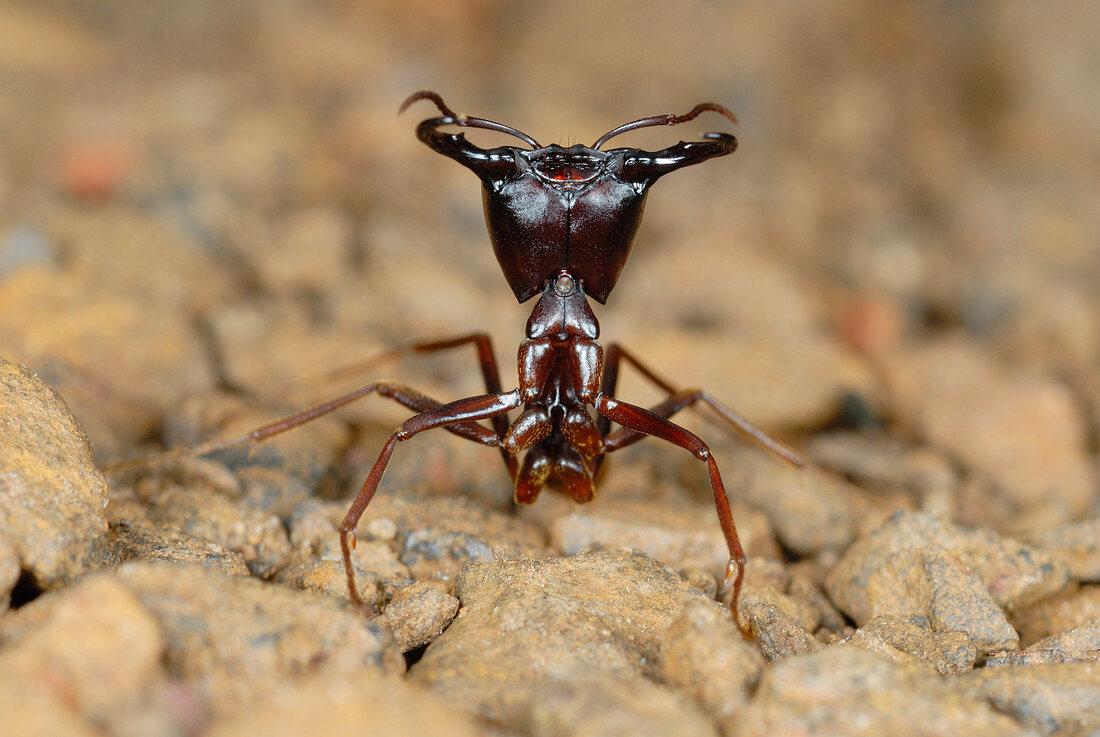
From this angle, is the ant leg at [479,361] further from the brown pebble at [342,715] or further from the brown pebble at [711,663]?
the brown pebble at [342,715]

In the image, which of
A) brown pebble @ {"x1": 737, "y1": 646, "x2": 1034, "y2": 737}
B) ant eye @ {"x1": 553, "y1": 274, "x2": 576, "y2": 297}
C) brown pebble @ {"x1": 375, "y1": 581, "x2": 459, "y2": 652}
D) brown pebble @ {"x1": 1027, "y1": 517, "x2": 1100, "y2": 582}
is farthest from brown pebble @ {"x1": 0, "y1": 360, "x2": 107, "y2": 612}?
brown pebble @ {"x1": 1027, "y1": 517, "x2": 1100, "y2": 582}

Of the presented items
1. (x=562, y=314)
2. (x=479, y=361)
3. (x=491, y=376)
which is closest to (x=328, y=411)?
(x=491, y=376)

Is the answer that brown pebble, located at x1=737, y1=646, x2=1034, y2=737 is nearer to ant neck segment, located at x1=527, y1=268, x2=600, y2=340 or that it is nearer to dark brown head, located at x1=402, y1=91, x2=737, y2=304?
ant neck segment, located at x1=527, y1=268, x2=600, y2=340

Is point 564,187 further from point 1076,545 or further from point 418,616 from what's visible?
point 1076,545

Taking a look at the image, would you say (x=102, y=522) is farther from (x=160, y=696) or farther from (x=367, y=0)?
(x=367, y=0)

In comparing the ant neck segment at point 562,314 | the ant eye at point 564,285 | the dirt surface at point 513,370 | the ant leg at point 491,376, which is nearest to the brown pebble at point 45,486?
the dirt surface at point 513,370

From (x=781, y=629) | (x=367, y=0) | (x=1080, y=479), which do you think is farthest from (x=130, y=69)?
(x=1080, y=479)
